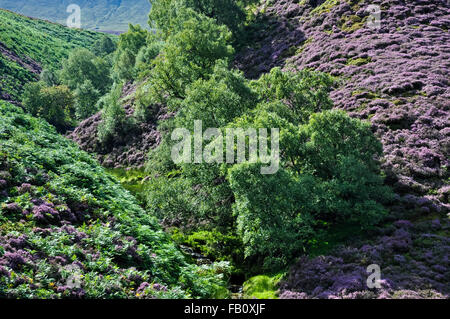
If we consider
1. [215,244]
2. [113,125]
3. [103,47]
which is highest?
[103,47]

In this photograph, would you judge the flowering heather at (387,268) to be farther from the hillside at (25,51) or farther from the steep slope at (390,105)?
the hillside at (25,51)

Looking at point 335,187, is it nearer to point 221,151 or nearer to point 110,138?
point 221,151

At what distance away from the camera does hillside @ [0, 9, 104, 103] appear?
3398 inches

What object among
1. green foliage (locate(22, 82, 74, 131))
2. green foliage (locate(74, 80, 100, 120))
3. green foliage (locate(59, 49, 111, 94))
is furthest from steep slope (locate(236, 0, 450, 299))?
green foliage (locate(59, 49, 111, 94))

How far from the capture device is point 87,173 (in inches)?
1041

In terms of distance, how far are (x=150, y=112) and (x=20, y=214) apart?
44.8m

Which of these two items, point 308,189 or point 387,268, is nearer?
point 387,268

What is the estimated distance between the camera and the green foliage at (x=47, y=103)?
7681cm

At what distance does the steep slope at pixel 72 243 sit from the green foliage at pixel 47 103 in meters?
58.5

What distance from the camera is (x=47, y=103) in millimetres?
78750

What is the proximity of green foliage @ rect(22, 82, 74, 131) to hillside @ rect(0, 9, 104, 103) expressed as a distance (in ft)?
21.8

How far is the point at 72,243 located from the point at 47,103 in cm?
7444

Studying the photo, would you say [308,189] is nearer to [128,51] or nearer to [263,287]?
[263,287]

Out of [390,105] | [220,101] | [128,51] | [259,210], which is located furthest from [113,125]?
[259,210]
